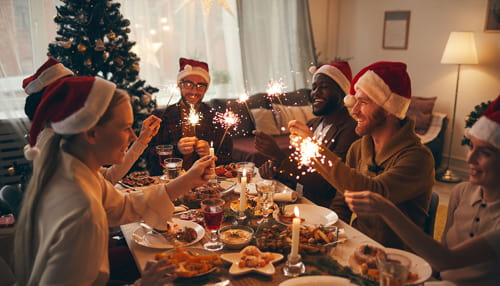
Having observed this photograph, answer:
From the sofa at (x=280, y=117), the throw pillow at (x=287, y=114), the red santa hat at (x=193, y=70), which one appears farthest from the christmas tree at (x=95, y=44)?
the throw pillow at (x=287, y=114)

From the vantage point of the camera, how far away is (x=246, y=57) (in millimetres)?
6020

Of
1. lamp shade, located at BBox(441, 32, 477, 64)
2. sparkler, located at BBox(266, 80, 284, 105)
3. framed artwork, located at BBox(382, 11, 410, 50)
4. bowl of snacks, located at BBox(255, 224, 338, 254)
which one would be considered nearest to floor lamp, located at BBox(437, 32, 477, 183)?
lamp shade, located at BBox(441, 32, 477, 64)

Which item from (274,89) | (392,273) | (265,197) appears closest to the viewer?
(392,273)

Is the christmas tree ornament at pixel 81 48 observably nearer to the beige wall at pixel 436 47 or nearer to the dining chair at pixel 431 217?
the dining chair at pixel 431 217

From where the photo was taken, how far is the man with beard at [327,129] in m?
2.67

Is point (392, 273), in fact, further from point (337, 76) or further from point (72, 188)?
point (337, 76)

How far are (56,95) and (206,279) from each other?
808 mm

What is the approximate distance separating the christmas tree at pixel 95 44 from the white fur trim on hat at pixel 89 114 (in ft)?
8.48

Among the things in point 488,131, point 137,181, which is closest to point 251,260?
point 488,131

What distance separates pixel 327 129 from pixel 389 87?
81 cm

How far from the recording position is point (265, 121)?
5352mm

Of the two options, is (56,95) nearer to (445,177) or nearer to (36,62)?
(36,62)

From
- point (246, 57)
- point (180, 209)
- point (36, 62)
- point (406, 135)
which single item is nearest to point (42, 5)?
point (36, 62)

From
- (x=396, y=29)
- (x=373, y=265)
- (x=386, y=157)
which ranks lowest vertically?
(x=373, y=265)
